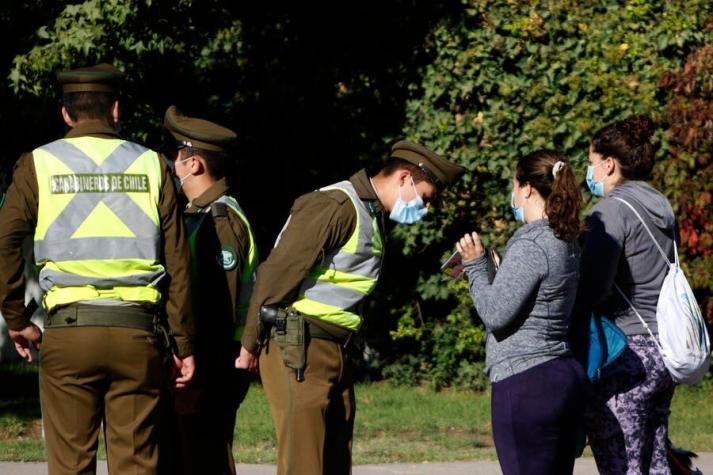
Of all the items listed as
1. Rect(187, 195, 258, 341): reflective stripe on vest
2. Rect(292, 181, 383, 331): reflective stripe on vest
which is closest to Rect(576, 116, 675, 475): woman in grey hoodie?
Rect(292, 181, 383, 331): reflective stripe on vest

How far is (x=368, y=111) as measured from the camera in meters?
12.3

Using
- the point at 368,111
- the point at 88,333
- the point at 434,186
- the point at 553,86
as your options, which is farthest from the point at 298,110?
the point at 88,333

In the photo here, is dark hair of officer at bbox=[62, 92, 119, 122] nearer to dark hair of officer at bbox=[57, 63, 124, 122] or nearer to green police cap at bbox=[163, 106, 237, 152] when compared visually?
dark hair of officer at bbox=[57, 63, 124, 122]

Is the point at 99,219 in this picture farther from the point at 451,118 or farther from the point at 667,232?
the point at 451,118

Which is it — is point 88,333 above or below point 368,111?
below

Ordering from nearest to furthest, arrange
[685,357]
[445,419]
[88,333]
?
[88,333], [685,357], [445,419]

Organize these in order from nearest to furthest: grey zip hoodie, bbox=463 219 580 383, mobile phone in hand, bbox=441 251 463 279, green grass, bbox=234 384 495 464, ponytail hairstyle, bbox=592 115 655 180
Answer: grey zip hoodie, bbox=463 219 580 383 < mobile phone in hand, bbox=441 251 463 279 < ponytail hairstyle, bbox=592 115 655 180 < green grass, bbox=234 384 495 464

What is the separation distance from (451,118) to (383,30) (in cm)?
125

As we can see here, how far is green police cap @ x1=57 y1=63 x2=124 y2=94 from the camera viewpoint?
509 cm

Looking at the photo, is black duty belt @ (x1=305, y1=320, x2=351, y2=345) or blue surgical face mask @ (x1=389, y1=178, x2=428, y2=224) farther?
blue surgical face mask @ (x1=389, y1=178, x2=428, y2=224)

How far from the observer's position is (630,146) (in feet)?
18.2

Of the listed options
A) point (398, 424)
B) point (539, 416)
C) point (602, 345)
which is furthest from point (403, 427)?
point (539, 416)

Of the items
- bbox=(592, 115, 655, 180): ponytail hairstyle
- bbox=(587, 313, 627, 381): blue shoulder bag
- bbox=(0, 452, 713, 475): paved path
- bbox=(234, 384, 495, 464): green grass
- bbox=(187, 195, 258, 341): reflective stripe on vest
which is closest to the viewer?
bbox=(587, 313, 627, 381): blue shoulder bag

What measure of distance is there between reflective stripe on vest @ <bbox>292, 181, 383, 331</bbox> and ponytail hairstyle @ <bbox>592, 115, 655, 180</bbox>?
3.46 feet
